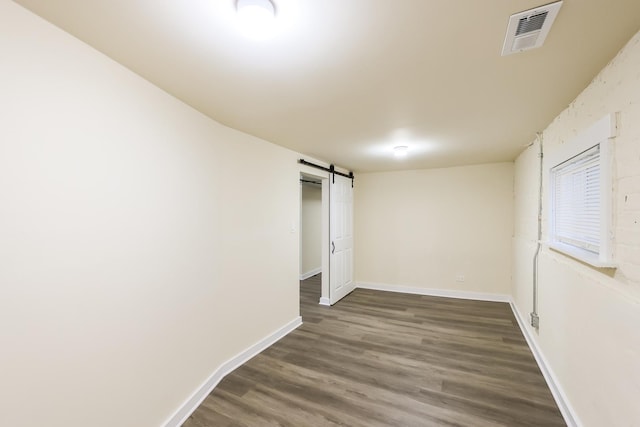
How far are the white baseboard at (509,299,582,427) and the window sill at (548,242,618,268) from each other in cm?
111

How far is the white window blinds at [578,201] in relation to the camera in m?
1.79

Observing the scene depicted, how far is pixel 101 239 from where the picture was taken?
4.88ft

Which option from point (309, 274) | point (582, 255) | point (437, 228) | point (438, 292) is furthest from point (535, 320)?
point (309, 274)

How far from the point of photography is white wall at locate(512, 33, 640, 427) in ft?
4.28

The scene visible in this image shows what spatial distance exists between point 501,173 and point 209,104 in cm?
469

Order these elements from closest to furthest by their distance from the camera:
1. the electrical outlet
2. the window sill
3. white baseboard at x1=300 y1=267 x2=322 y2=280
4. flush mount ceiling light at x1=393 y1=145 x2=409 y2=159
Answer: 1. the window sill
2. the electrical outlet
3. flush mount ceiling light at x1=393 y1=145 x2=409 y2=159
4. white baseboard at x1=300 y1=267 x2=322 y2=280

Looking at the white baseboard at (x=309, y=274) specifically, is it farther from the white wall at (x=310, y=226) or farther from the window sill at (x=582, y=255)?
the window sill at (x=582, y=255)

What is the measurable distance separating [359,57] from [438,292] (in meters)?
4.79

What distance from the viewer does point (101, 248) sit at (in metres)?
1.49

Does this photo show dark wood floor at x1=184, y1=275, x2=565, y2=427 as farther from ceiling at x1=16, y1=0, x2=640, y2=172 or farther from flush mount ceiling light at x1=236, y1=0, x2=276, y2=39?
flush mount ceiling light at x1=236, y1=0, x2=276, y2=39

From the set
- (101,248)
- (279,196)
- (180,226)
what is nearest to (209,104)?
(180,226)

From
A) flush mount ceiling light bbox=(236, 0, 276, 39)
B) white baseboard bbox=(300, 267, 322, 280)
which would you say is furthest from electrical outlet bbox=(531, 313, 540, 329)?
white baseboard bbox=(300, 267, 322, 280)

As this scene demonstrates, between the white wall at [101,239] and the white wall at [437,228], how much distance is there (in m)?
3.60

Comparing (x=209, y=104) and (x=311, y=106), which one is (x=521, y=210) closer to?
(x=311, y=106)
